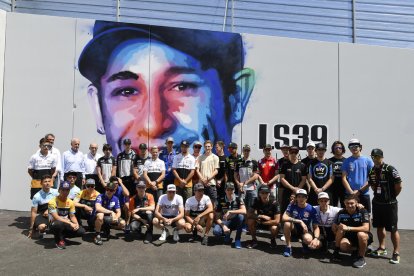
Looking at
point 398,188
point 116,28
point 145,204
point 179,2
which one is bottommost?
point 145,204

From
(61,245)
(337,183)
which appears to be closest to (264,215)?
(337,183)

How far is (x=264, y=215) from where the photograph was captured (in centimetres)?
656

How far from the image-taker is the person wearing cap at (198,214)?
654 cm

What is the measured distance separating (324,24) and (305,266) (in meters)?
7.14

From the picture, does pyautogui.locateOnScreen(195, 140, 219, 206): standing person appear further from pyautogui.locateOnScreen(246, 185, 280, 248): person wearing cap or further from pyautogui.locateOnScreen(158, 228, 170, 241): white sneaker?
pyautogui.locateOnScreen(158, 228, 170, 241): white sneaker

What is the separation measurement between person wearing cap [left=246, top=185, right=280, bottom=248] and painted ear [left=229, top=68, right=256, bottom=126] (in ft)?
10.6

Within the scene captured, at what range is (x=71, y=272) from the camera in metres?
4.98

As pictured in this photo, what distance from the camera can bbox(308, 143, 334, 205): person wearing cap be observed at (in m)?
6.75

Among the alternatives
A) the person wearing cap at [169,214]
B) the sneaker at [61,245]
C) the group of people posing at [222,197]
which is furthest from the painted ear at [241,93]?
the sneaker at [61,245]

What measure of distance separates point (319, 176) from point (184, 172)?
8.51 ft

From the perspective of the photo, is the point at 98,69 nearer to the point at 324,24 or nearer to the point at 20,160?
the point at 20,160

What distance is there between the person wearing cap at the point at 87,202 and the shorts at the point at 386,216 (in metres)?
4.83

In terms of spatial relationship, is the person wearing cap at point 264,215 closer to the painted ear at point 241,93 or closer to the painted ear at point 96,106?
the painted ear at point 241,93

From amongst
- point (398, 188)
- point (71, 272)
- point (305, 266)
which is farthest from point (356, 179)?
point (71, 272)
